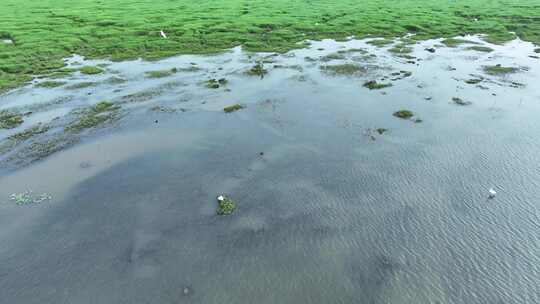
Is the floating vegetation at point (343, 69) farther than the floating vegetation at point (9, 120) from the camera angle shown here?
Yes

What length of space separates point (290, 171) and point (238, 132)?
27.1 ft

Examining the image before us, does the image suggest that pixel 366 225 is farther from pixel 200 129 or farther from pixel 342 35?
pixel 342 35

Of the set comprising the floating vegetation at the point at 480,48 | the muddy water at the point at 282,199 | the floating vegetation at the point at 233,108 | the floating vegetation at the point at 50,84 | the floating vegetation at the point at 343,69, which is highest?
the floating vegetation at the point at 50,84

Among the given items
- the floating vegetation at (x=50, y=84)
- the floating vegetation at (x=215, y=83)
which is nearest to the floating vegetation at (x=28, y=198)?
the floating vegetation at (x=215, y=83)

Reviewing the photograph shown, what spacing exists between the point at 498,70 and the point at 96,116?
49612 millimetres

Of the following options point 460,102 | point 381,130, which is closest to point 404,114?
point 381,130

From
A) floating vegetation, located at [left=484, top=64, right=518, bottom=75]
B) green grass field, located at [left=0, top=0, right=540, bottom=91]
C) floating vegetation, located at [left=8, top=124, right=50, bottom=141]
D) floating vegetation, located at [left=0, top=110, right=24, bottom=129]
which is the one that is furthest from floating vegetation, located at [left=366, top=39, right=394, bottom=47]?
floating vegetation, located at [left=0, top=110, right=24, bottom=129]

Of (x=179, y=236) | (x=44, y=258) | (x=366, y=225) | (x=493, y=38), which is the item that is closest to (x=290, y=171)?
(x=366, y=225)

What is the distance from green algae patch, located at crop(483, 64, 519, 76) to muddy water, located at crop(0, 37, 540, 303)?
5.33 m

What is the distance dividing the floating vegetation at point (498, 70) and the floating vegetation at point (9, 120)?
54.9 meters

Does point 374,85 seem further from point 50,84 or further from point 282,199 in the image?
point 50,84

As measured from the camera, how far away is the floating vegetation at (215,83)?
44.1m

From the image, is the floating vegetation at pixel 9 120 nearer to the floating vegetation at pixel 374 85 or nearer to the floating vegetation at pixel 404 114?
the floating vegetation at pixel 404 114

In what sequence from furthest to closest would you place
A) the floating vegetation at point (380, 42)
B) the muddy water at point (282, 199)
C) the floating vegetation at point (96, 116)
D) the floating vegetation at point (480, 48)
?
1. the floating vegetation at point (380, 42)
2. the floating vegetation at point (480, 48)
3. the floating vegetation at point (96, 116)
4. the muddy water at point (282, 199)
